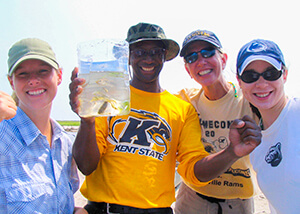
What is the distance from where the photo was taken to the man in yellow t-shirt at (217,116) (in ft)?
9.84

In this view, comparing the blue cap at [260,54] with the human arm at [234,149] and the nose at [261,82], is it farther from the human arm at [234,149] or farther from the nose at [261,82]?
the human arm at [234,149]

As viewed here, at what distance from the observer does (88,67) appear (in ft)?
6.54

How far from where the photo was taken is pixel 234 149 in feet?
7.13

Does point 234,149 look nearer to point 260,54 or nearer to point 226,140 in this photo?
point 226,140

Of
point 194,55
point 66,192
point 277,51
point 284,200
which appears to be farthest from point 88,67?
point 284,200

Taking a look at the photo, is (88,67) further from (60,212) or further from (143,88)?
(60,212)

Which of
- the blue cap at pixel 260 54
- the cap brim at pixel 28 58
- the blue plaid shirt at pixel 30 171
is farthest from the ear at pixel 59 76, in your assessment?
the blue cap at pixel 260 54

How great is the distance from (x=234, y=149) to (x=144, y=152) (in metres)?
0.90

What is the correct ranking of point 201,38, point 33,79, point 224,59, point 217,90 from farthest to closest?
point 224,59, point 217,90, point 201,38, point 33,79

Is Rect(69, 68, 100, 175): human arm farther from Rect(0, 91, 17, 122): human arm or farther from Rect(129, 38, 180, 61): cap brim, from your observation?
Rect(129, 38, 180, 61): cap brim

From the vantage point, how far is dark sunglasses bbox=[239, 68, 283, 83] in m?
2.25

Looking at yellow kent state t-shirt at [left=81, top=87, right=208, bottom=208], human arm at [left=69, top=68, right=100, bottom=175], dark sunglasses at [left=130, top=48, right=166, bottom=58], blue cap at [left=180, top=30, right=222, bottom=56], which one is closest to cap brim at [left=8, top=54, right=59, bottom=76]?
human arm at [left=69, top=68, right=100, bottom=175]

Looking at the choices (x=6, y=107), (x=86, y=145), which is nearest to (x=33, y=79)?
(x=6, y=107)

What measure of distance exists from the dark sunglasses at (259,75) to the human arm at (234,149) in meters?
0.44
